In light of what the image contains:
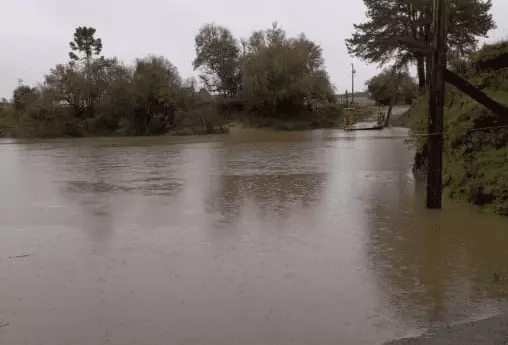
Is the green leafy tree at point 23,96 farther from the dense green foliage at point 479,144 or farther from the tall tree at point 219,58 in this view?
the dense green foliage at point 479,144

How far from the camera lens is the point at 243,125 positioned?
55.8 meters

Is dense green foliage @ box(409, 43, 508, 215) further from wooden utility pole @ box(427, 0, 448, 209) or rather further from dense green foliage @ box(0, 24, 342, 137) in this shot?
dense green foliage @ box(0, 24, 342, 137)

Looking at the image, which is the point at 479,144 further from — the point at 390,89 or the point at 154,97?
the point at 390,89

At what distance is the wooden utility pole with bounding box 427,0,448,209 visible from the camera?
10523 mm

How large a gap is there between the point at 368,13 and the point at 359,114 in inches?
564

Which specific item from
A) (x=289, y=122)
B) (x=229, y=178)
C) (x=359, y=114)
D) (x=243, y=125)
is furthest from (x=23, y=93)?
(x=229, y=178)

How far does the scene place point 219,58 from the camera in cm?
6212

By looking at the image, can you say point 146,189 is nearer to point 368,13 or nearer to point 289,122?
point 368,13

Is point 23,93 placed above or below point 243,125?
above

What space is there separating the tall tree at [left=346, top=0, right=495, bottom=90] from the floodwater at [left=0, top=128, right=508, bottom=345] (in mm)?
25339

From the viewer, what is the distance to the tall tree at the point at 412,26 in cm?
3859

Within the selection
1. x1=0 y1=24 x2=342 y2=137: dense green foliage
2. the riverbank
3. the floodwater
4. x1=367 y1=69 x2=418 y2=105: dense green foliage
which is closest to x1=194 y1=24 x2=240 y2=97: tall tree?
x1=0 y1=24 x2=342 y2=137: dense green foliage

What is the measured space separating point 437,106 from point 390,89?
4929 centimetres

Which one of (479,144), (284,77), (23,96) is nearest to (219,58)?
(284,77)
